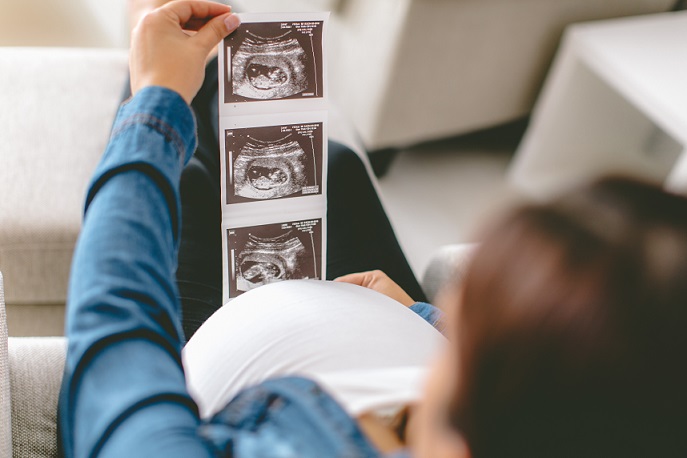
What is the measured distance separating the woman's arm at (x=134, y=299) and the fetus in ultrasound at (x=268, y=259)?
0.24 m

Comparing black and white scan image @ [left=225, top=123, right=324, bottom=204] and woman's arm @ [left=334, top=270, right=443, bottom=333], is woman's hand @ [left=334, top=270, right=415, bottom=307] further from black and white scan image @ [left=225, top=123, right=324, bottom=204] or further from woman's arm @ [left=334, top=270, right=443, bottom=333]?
black and white scan image @ [left=225, top=123, right=324, bottom=204]

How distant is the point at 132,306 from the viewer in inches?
15.8

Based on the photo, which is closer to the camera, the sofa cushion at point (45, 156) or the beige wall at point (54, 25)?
the sofa cushion at point (45, 156)

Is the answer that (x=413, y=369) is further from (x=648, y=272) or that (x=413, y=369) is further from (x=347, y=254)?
(x=347, y=254)

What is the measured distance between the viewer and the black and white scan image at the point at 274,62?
0.66m

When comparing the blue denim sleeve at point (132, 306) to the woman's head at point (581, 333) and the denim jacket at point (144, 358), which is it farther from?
the woman's head at point (581, 333)

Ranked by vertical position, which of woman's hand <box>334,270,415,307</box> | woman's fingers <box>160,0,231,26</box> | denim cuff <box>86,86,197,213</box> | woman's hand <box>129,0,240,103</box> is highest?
woman's fingers <box>160,0,231,26</box>

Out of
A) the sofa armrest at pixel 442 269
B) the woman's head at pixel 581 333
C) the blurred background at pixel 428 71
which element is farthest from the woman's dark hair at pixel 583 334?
the blurred background at pixel 428 71

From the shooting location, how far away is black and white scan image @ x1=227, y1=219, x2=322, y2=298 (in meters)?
0.73

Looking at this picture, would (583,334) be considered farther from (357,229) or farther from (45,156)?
(45,156)

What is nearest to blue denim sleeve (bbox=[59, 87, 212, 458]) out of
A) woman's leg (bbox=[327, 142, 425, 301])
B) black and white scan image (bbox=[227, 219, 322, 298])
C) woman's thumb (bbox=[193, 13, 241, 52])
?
woman's thumb (bbox=[193, 13, 241, 52])

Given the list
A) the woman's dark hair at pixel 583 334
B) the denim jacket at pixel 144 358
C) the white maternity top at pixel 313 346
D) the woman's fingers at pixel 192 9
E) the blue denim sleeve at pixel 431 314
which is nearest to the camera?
the woman's dark hair at pixel 583 334

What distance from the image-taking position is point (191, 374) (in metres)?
0.55

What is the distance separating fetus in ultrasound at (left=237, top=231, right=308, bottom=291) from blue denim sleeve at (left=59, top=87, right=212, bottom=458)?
244 millimetres
